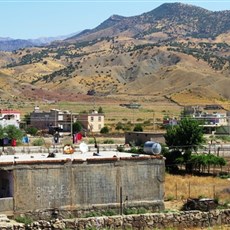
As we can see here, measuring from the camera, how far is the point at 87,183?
78.8ft

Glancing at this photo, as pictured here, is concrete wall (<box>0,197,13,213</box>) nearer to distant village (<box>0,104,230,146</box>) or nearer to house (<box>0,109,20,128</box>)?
house (<box>0,109,20,128</box>)

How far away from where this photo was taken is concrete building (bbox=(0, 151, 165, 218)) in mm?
22922

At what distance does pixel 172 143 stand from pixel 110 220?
27.0 meters

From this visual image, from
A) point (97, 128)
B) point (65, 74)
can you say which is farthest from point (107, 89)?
point (97, 128)

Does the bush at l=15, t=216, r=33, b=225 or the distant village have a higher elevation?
the distant village

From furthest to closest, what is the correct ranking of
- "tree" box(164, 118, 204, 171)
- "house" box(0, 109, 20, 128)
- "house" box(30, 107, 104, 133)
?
"house" box(30, 107, 104, 133) < "house" box(0, 109, 20, 128) < "tree" box(164, 118, 204, 171)


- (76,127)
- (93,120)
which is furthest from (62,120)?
(76,127)

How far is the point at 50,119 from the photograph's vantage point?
8719cm

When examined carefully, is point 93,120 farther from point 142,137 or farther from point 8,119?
point 142,137

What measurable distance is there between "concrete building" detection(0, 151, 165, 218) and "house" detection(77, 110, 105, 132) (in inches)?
2364

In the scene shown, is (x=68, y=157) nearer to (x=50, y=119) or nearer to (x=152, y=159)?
(x=152, y=159)

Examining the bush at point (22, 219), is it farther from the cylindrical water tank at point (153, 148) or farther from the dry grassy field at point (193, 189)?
the cylindrical water tank at point (153, 148)

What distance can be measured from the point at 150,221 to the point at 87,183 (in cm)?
384

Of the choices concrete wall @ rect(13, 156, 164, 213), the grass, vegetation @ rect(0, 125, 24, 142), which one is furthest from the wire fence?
vegetation @ rect(0, 125, 24, 142)
